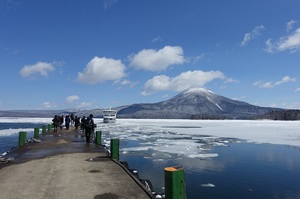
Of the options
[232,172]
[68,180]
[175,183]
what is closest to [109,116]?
[232,172]

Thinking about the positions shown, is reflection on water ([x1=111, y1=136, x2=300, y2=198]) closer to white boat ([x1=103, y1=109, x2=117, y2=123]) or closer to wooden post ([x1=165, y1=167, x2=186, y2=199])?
wooden post ([x1=165, y1=167, x2=186, y2=199])

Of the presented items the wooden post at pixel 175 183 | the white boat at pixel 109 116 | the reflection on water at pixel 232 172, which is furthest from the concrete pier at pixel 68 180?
the white boat at pixel 109 116

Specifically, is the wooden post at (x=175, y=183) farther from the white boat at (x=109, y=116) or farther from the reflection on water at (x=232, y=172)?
the white boat at (x=109, y=116)

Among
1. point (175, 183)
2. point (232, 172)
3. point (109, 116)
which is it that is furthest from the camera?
point (109, 116)

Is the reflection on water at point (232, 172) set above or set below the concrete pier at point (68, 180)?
below

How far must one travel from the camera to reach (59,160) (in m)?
12.6

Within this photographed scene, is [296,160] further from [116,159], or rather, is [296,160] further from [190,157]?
[116,159]

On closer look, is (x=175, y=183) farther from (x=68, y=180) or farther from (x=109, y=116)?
(x=109, y=116)

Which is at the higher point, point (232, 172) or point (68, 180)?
point (68, 180)

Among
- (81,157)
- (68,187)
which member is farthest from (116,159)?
(68,187)

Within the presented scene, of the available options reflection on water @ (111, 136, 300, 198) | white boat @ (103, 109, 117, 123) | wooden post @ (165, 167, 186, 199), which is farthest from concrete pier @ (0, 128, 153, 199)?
white boat @ (103, 109, 117, 123)

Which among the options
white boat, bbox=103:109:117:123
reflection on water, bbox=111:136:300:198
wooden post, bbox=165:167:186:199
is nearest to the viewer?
wooden post, bbox=165:167:186:199

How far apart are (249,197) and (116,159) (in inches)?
235

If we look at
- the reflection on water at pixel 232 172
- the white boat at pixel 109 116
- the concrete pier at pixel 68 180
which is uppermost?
the white boat at pixel 109 116
